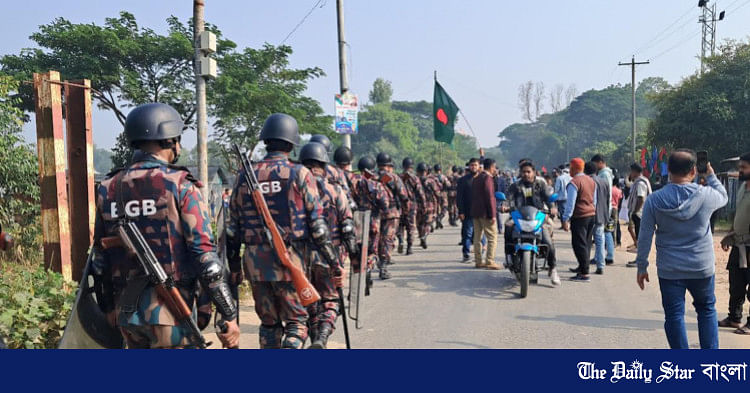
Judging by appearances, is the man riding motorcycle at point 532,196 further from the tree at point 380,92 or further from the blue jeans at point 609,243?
the tree at point 380,92

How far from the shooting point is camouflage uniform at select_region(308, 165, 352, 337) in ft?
14.7

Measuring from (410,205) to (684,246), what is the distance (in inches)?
284

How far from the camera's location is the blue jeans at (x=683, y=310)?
427 cm

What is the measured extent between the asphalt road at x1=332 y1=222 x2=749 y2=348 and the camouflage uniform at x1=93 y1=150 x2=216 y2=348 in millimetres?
2606

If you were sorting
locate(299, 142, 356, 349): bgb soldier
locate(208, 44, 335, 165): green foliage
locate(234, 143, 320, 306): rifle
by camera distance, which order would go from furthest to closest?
1. locate(208, 44, 335, 165): green foliage
2. locate(299, 142, 356, 349): bgb soldier
3. locate(234, 143, 320, 306): rifle

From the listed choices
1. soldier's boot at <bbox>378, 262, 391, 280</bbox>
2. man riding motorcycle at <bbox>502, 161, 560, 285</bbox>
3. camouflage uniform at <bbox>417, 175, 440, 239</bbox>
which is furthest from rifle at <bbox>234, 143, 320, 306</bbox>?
camouflage uniform at <bbox>417, 175, 440, 239</bbox>

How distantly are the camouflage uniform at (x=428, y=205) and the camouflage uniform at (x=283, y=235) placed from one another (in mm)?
8681

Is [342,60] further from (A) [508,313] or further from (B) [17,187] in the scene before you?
(A) [508,313]

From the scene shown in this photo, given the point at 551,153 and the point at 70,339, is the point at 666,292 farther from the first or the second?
the point at 551,153

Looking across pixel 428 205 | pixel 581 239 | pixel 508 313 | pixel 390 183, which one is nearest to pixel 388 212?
pixel 390 183

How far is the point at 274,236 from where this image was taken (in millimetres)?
4055

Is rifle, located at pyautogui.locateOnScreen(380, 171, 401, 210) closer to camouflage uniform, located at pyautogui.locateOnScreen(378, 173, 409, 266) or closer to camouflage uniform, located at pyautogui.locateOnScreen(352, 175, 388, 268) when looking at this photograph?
camouflage uniform, located at pyautogui.locateOnScreen(378, 173, 409, 266)

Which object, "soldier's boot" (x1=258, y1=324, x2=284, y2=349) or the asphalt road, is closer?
"soldier's boot" (x1=258, y1=324, x2=284, y2=349)

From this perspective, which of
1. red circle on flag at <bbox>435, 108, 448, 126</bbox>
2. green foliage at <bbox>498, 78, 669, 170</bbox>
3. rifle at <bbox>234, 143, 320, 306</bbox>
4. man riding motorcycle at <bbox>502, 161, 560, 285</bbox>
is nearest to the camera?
rifle at <bbox>234, 143, 320, 306</bbox>
